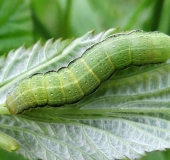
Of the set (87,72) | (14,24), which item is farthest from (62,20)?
(87,72)

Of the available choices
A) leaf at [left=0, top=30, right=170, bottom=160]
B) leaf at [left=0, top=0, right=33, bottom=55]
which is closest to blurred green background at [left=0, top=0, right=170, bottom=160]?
leaf at [left=0, top=0, right=33, bottom=55]

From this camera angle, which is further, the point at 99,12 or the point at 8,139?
the point at 99,12

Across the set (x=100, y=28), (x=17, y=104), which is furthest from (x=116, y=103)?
(x=100, y=28)

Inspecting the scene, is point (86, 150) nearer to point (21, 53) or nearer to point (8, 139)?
point (8, 139)

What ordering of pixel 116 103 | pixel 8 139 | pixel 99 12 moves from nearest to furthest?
pixel 8 139 → pixel 116 103 → pixel 99 12

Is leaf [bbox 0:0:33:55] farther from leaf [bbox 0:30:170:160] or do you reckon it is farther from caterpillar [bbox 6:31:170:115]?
caterpillar [bbox 6:31:170:115]

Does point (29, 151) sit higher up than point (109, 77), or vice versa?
point (109, 77)

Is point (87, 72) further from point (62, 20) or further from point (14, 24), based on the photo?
point (62, 20)
